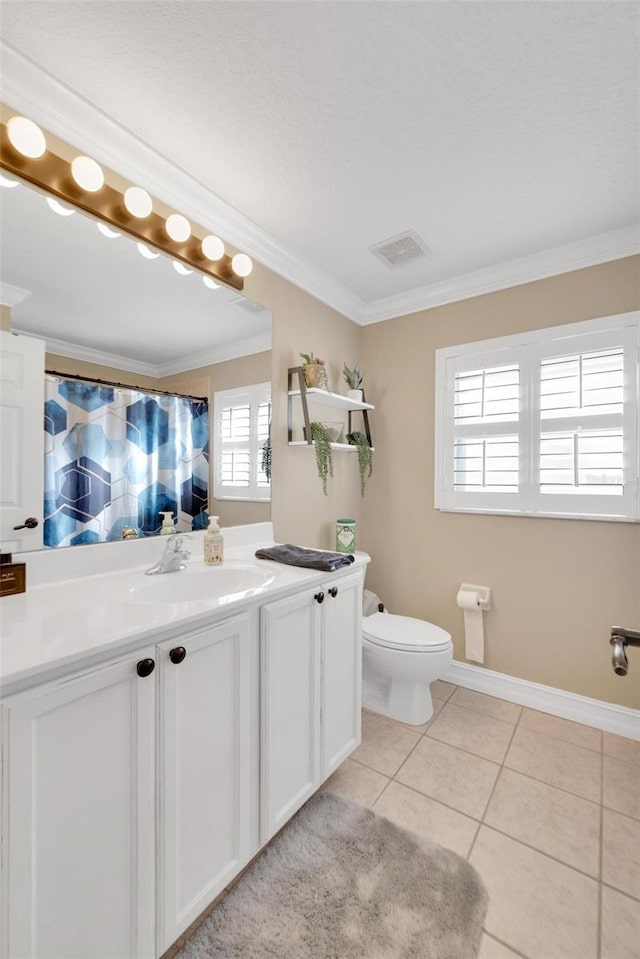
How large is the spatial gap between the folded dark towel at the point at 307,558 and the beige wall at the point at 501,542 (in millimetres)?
1091

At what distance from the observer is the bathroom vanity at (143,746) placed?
76 cm

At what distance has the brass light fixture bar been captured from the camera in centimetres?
120

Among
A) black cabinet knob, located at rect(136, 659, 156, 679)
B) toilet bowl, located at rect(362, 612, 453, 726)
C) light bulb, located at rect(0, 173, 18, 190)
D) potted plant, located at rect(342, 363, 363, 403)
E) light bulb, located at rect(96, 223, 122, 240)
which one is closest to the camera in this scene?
black cabinet knob, located at rect(136, 659, 156, 679)

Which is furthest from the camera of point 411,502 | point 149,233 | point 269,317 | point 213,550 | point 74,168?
point 411,502

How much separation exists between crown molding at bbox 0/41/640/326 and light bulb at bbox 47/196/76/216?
212 mm

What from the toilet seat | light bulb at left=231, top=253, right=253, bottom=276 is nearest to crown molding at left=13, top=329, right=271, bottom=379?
light bulb at left=231, top=253, right=253, bottom=276

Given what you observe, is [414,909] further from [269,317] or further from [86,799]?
[269,317]

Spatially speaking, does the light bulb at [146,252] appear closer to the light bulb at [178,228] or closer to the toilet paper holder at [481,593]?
the light bulb at [178,228]

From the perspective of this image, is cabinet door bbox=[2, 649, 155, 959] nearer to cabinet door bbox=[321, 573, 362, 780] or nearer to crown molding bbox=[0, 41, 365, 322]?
cabinet door bbox=[321, 573, 362, 780]

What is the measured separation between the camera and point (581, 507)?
→ 2.09m

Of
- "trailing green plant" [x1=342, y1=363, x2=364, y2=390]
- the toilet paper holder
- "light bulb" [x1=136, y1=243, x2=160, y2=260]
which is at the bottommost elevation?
the toilet paper holder

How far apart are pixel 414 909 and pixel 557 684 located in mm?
1418

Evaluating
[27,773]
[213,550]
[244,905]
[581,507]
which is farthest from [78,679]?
[581,507]

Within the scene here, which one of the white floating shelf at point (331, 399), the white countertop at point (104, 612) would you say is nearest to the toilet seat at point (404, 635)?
the white countertop at point (104, 612)
